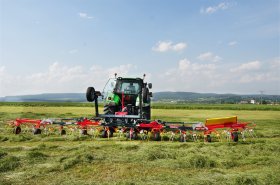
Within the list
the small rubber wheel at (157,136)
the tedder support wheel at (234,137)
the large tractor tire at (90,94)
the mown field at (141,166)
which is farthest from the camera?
the large tractor tire at (90,94)

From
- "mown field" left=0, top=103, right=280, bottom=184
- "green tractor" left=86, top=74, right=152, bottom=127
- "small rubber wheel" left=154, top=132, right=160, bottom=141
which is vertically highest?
"green tractor" left=86, top=74, right=152, bottom=127

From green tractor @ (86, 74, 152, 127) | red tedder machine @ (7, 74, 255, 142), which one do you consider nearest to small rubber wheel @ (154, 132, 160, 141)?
red tedder machine @ (7, 74, 255, 142)

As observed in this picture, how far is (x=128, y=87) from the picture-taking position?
15.0m

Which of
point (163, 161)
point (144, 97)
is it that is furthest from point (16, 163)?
point (144, 97)

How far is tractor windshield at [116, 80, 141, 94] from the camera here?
14.9m

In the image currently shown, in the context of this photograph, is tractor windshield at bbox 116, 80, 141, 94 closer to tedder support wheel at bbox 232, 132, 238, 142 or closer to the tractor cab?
the tractor cab

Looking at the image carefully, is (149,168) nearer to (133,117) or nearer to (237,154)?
(237,154)

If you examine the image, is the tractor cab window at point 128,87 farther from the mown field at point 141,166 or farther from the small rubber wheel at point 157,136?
the mown field at point 141,166

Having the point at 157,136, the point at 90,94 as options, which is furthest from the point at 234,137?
the point at 90,94

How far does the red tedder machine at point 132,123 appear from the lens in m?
12.3

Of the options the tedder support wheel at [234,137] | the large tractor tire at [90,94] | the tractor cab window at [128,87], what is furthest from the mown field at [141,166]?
the tractor cab window at [128,87]

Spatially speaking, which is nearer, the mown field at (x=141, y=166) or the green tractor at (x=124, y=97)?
the mown field at (x=141, y=166)

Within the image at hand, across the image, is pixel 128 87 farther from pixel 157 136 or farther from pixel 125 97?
pixel 157 136

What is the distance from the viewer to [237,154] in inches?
358
